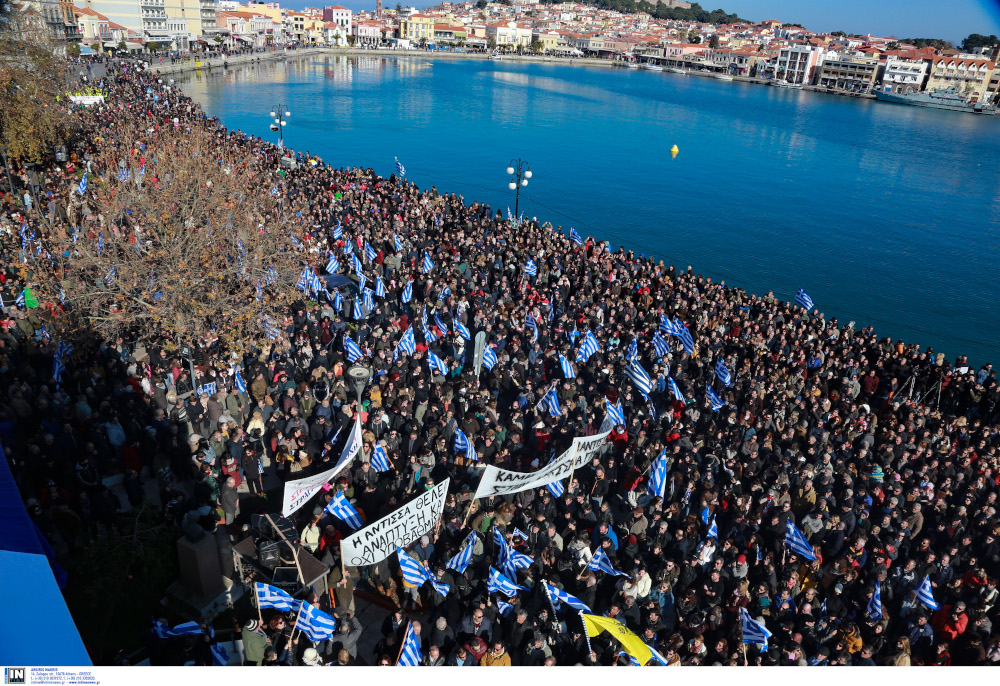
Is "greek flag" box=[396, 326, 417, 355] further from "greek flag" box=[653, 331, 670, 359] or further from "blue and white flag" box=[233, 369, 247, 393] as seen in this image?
"greek flag" box=[653, 331, 670, 359]

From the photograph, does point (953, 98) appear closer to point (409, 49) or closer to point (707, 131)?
point (707, 131)

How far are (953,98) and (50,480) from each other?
14461cm

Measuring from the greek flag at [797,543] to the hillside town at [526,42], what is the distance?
70370mm

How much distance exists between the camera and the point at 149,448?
987 centimetres

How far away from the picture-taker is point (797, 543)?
8.33m

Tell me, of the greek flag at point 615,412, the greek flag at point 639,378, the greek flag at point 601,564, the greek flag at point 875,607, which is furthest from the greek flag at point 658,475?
the greek flag at point 639,378

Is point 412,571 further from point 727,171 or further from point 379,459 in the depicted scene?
point 727,171

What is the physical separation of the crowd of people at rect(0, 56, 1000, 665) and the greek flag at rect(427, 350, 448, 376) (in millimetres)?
359

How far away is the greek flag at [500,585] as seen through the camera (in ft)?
23.3

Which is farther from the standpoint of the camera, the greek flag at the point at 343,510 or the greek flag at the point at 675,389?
the greek flag at the point at 675,389

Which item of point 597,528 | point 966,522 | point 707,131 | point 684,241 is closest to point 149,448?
point 597,528

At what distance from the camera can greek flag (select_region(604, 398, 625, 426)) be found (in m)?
11.1

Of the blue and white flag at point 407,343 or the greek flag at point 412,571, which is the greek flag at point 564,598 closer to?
the greek flag at point 412,571

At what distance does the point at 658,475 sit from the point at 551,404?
2.63 m
